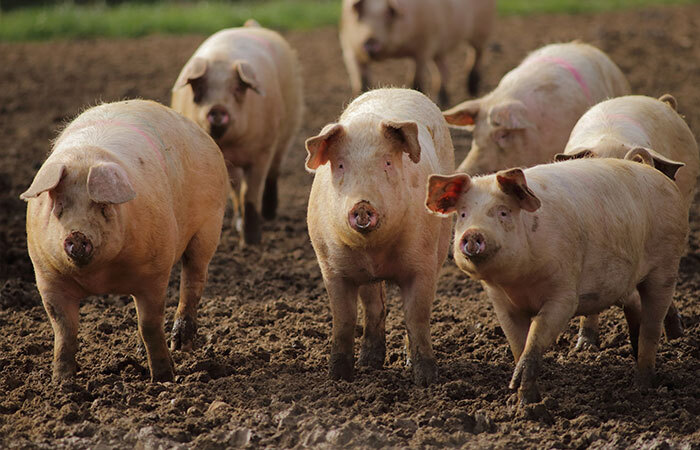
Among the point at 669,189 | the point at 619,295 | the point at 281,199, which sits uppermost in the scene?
the point at 669,189

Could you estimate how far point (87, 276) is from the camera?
17.8 feet

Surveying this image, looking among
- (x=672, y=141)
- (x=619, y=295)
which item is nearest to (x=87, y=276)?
(x=619, y=295)

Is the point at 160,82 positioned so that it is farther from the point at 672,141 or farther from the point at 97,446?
the point at 97,446

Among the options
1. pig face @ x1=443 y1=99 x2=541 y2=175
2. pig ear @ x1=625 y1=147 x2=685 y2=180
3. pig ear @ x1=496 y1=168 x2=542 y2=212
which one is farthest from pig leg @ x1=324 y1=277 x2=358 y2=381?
pig face @ x1=443 y1=99 x2=541 y2=175

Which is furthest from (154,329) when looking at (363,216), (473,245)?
(473,245)

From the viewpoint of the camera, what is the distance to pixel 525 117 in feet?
25.7

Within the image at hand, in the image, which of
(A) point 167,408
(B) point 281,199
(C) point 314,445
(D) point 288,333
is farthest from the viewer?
(B) point 281,199

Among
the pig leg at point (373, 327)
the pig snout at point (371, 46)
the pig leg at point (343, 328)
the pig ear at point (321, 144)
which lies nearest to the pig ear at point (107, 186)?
the pig ear at point (321, 144)

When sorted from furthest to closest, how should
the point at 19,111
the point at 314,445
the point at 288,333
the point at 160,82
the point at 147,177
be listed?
1. the point at 160,82
2. the point at 19,111
3. the point at 288,333
4. the point at 147,177
5. the point at 314,445

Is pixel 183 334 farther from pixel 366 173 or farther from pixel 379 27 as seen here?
pixel 379 27

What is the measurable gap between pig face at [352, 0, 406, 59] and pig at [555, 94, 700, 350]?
6359 mm

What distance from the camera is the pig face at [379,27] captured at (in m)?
13.2

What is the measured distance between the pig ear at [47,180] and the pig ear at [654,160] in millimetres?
2923

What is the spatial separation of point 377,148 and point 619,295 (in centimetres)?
136
